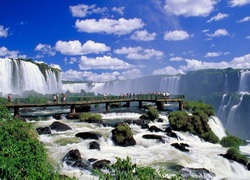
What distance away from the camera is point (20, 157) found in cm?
1399

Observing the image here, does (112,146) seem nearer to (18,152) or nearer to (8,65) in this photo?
(18,152)

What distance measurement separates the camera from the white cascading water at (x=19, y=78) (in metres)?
82.4

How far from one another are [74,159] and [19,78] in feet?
220

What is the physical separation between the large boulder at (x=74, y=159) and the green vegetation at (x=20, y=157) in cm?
539

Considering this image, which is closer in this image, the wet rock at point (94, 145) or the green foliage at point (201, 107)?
the wet rock at point (94, 145)

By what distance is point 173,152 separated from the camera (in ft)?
93.6

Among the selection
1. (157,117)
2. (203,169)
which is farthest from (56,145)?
(157,117)

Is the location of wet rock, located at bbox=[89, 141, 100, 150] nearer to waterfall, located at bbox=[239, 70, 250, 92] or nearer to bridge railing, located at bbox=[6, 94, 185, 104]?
bridge railing, located at bbox=[6, 94, 185, 104]

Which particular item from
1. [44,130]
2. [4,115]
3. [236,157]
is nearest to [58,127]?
[44,130]

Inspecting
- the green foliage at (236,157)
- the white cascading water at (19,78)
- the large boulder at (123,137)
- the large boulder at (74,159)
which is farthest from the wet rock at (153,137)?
the white cascading water at (19,78)

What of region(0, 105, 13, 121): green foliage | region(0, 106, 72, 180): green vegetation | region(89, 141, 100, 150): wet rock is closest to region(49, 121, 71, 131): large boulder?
region(89, 141, 100, 150): wet rock

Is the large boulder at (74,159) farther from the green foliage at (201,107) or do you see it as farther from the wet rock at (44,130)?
the green foliage at (201,107)

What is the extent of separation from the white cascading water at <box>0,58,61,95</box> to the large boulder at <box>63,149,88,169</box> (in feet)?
207

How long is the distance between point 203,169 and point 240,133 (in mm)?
71424
